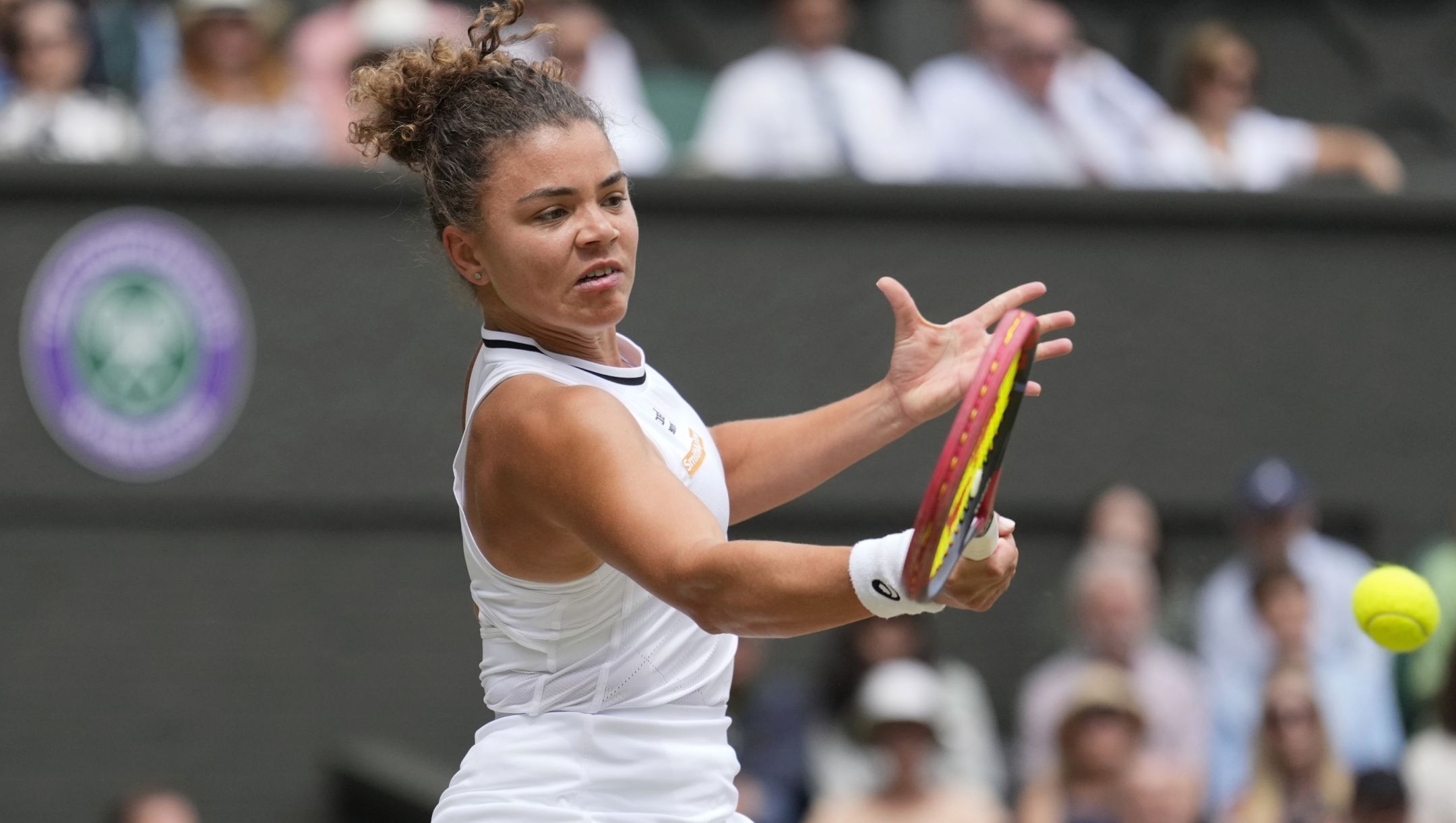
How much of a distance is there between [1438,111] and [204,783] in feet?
21.4

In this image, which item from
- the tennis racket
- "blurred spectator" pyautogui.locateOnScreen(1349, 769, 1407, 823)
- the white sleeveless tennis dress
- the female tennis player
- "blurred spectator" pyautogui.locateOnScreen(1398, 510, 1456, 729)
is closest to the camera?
the tennis racket

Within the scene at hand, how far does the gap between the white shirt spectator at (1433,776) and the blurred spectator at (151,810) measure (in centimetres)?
→ 378

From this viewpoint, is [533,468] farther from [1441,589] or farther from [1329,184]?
[1329,184]

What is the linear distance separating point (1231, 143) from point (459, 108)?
19.1ft

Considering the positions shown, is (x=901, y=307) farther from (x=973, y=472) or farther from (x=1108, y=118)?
(x=1108, y=118)

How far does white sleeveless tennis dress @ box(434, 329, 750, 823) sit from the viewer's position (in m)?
2.93

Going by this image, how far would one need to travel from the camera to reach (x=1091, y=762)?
616 cm

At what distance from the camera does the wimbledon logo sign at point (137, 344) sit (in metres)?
7.22

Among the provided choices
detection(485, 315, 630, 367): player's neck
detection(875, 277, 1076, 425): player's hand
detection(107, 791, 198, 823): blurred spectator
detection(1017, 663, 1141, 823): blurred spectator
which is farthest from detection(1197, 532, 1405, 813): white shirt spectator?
detection(485, 315, 630, 367): player's neck

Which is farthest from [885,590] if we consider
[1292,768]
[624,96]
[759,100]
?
[624,96]

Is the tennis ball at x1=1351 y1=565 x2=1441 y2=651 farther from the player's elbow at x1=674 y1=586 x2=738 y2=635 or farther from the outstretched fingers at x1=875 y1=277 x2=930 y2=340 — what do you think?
the player's elbow at x1=674 y1=586 x2=738 y2=635

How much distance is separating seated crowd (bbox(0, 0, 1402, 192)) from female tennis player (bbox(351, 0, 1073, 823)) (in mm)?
4066

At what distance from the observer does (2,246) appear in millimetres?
7207

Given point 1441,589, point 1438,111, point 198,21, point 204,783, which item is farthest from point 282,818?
point 1438,111
